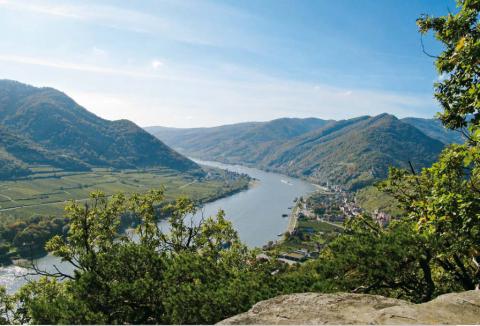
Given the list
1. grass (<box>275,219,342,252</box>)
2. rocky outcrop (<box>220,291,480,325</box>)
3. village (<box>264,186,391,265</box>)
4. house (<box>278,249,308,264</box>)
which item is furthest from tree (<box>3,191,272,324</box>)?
house (<box>278,249,308,264</box>)

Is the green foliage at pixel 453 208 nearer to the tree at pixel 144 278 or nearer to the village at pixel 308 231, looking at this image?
the tree at pixel 144 278

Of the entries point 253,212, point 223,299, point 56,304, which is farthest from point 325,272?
point 253,212

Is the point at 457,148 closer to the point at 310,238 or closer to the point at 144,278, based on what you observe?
the point at 144,278

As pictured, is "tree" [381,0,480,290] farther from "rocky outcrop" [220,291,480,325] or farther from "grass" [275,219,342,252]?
"grass" [275,219,342,252]

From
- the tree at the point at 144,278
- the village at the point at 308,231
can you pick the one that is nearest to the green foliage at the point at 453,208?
the tree at the point at 144,278

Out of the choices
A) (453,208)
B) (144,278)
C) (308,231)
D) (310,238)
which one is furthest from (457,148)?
(308,231)

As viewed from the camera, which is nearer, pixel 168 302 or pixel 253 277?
pixel 168 302

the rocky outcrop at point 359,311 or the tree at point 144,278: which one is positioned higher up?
the rocky outcrop at point 359,311

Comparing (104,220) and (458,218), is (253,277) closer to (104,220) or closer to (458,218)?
(458,218)
